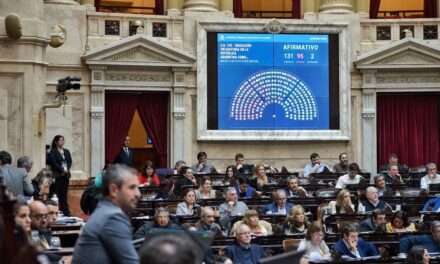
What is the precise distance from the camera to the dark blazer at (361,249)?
39.3ft

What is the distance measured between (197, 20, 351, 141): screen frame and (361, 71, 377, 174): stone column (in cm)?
52

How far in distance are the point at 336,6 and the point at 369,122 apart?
3298mm

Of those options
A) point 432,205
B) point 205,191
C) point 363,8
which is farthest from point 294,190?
point 363,8

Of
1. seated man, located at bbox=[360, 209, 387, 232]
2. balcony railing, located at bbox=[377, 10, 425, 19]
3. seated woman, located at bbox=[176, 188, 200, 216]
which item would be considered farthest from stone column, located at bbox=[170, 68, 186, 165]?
seated man, located at bbox=[360, 209, 387, 232]

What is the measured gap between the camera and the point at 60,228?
13.2 meters

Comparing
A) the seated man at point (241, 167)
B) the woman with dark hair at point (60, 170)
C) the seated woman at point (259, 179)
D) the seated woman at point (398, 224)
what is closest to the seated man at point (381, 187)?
the seated woman at point (259, 179)

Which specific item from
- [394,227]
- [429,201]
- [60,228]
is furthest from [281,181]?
[60,228]

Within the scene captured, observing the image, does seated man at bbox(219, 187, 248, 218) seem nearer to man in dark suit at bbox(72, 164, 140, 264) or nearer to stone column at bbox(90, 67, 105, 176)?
stone column at bbox(90, 67, 105, 176)

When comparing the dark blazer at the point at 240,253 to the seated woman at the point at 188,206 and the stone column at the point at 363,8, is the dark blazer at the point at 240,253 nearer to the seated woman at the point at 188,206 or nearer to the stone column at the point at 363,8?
the seated woman at the point at 188,206

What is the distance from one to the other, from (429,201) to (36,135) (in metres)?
8.22

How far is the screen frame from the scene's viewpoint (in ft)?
78.8

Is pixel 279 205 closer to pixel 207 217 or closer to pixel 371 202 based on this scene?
pixel 371 202

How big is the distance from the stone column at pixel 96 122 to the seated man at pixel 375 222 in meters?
10.5

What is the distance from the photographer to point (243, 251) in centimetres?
1138
